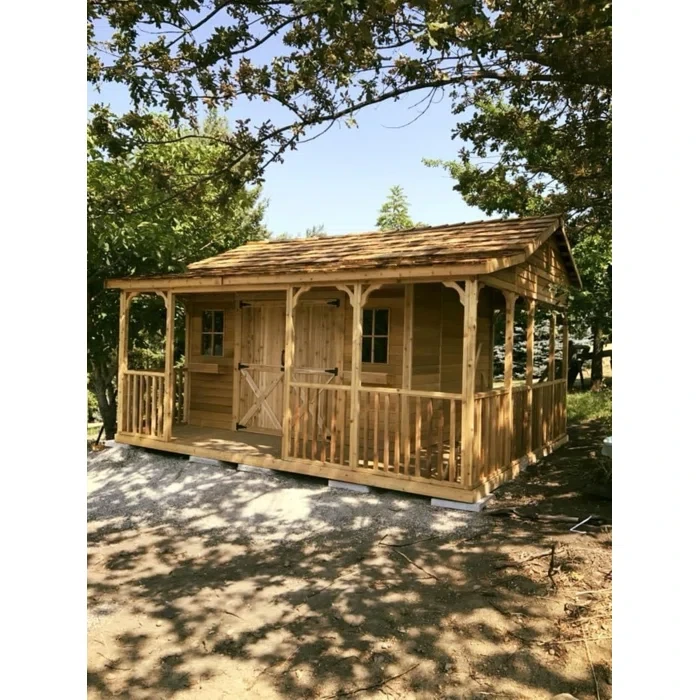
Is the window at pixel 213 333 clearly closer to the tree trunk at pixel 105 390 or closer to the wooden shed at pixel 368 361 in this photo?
the wooden shed at pixel 368 361

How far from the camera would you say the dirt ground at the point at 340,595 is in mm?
3383

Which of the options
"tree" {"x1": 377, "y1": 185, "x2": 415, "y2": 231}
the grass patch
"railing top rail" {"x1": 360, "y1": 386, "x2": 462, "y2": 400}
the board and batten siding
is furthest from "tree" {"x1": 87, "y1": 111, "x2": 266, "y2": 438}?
"tree" {"x1": 377, "y1": 185, "x2": 415, "y2": 231}

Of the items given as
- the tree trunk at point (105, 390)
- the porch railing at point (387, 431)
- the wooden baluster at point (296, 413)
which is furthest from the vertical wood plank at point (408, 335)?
the tree trunk at point (105, 390)

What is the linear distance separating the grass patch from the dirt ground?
603 centimetres

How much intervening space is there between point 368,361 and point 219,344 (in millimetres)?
3169

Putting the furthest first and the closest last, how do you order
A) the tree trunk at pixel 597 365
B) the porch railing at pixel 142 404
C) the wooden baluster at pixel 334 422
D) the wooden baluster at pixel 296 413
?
the tree trunk at pixel 597 365 → the porch railing at pixel 142 404 → the wooden baluster at pixel 296 413 → the wooden baluster at pixel 334 422

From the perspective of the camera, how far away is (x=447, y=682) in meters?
3.30

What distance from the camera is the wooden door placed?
9.18 meters

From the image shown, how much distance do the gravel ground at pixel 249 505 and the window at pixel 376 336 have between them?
1998 millimetres

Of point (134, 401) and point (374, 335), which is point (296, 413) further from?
point (134, 401)

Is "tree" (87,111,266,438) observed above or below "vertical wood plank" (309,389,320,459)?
above

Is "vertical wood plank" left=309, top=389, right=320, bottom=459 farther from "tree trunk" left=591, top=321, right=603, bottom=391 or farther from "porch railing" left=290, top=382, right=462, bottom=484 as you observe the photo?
"tree trunk" left=591, top=321, right=603, bottom=391

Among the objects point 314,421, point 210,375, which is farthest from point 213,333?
point 314,421

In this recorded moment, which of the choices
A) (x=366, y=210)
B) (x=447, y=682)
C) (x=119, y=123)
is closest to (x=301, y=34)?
(x=119, y=123)
